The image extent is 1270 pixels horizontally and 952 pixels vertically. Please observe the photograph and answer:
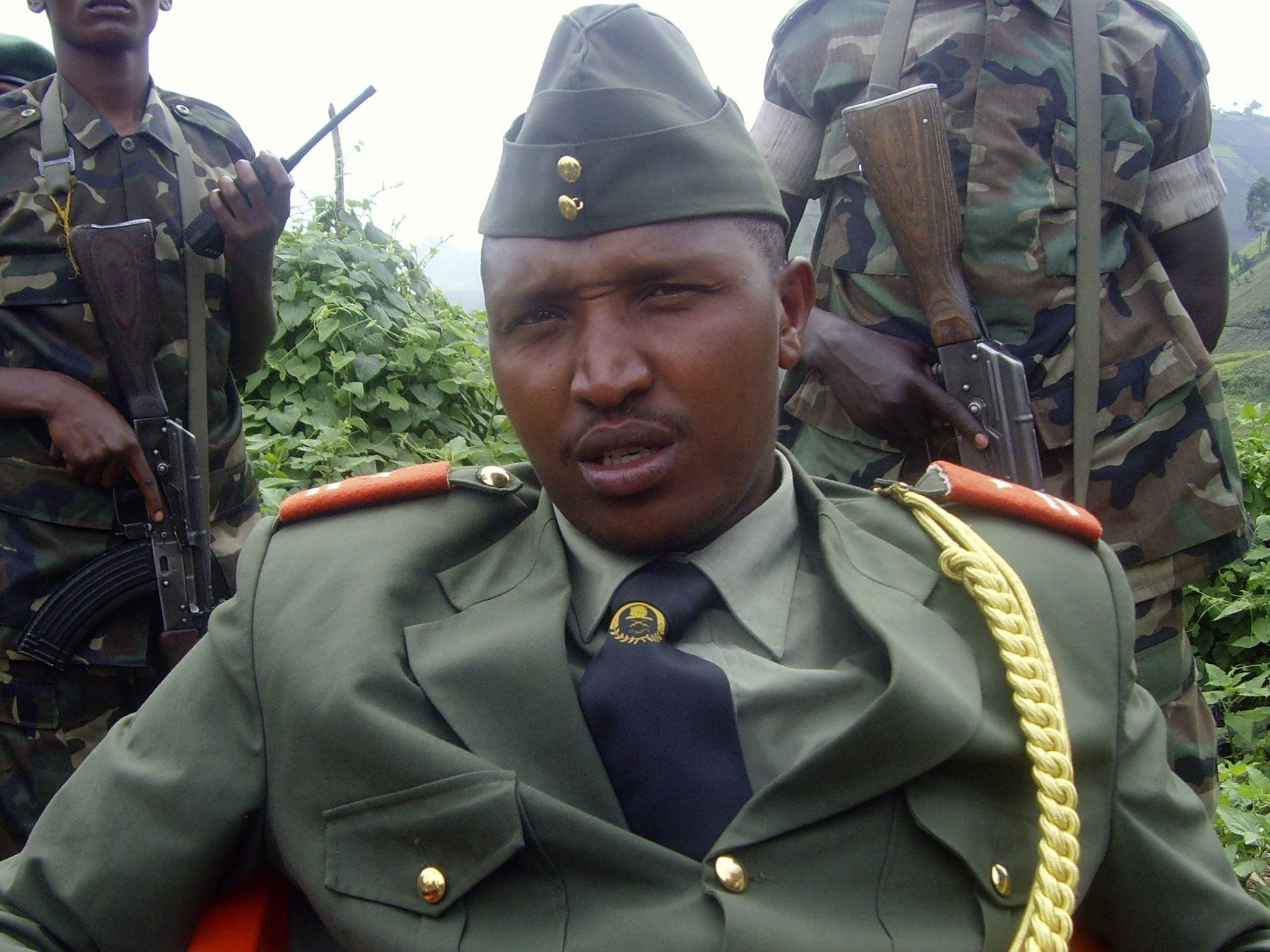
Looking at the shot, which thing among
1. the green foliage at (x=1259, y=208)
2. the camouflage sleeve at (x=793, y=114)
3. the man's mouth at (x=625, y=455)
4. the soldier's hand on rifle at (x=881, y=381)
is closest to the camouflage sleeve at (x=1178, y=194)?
the soldier's hand on rifle at (x=881, y=381)

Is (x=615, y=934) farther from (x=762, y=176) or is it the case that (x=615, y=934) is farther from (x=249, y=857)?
(x=762, y=176)

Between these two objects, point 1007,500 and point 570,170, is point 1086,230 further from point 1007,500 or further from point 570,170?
point 570,170

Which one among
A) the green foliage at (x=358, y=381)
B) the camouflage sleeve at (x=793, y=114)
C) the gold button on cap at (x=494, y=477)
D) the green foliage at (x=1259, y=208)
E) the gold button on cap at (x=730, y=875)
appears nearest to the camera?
the gold button on cap at (x=730, y=875)

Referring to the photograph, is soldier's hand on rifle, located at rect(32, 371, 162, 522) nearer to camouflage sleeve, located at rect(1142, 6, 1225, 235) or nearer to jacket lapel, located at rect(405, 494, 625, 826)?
jacket lapel, located at rect(405, 494, 625, 826)

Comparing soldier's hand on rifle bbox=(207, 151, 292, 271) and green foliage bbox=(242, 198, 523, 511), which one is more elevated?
soldier's hand on rifle bbox=(207, 151, 292, 271)

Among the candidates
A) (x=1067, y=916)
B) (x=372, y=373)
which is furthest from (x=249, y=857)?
(x=372, y=373)

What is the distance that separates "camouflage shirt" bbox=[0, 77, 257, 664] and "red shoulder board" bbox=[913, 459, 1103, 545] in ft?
6.65

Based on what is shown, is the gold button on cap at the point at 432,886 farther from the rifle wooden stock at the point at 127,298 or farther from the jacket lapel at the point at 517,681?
the rifle wooden stock at the point at 127,298

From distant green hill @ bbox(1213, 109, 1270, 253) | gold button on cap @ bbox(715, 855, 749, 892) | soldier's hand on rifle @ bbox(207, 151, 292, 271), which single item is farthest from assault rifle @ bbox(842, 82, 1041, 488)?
distant green hill @ bbox(1213, 109, 1270, 253)

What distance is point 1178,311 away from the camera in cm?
232

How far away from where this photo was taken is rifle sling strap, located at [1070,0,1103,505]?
2252 millimetres

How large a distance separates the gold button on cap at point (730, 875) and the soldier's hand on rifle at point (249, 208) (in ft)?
6.99

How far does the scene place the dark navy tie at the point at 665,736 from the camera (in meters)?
1.29

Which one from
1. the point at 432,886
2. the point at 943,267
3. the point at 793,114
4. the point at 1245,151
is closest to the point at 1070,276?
the point at 943,267
